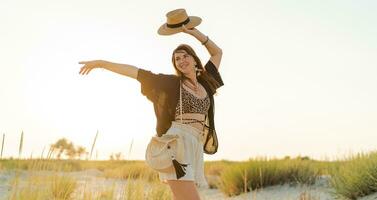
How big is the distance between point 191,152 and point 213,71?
0.89 metres

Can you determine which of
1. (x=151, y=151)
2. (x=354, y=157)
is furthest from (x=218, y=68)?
(x=354, y=157)

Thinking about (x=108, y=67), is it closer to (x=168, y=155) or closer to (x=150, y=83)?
(x=150, y=83)

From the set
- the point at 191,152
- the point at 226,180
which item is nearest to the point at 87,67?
the point at 191,152

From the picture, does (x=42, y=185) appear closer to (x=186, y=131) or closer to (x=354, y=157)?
(x=186, y=131)

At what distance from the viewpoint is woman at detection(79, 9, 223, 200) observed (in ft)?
13.3

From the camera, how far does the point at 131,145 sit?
4.68 m

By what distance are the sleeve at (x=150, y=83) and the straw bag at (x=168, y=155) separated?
0.35 metres

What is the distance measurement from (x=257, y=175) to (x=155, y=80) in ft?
19.5

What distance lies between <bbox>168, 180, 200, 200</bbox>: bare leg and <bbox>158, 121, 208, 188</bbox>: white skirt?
0.13ft

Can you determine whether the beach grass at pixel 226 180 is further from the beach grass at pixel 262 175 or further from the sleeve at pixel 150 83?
the sleeve at pixel 150 83

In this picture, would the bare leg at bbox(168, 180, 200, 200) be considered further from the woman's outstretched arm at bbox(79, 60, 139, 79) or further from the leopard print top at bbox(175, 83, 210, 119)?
the woman's outstretched arm at bbox(79, 60, 139, 79)

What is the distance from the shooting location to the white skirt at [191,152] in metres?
4.05

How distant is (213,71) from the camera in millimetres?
4785

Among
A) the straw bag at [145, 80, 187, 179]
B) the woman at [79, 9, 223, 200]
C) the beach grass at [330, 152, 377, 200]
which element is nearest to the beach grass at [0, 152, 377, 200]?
the beach grass at [330, 152, 377, 200]
